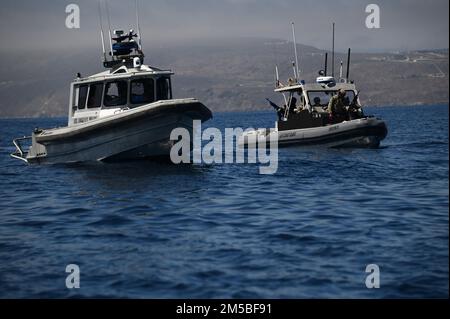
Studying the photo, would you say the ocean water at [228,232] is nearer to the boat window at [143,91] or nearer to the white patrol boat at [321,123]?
the boat window at [143,91]

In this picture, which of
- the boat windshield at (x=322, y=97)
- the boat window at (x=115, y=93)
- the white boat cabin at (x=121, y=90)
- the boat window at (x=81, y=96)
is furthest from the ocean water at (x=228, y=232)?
the boat windshield at (x=322, y=97)

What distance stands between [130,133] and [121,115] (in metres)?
0.83

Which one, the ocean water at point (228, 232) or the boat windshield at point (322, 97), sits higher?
the boat windshield at point (322, 97)

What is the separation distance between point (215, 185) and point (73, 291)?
932 cm

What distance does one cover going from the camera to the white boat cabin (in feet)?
74.3

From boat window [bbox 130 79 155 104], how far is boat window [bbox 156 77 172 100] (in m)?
0.26

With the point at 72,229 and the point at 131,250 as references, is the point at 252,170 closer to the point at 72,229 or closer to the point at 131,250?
the point at 72,229

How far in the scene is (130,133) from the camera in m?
21.6

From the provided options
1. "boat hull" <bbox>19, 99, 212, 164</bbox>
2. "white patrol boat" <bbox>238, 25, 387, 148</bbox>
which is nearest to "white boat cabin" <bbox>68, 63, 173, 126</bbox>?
"boat hull" <bbox>19, 99, 212, 164</bbox>

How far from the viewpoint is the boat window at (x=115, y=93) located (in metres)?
22.8

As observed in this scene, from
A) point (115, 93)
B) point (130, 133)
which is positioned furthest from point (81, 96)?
point (130, 133)

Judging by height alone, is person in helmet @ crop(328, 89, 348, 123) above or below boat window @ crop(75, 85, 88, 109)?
below

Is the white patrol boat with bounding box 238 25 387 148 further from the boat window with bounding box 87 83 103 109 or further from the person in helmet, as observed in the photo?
the boat window with bounding box 87 83 103 109

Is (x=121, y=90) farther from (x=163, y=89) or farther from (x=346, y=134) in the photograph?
(x=346, y=134)
